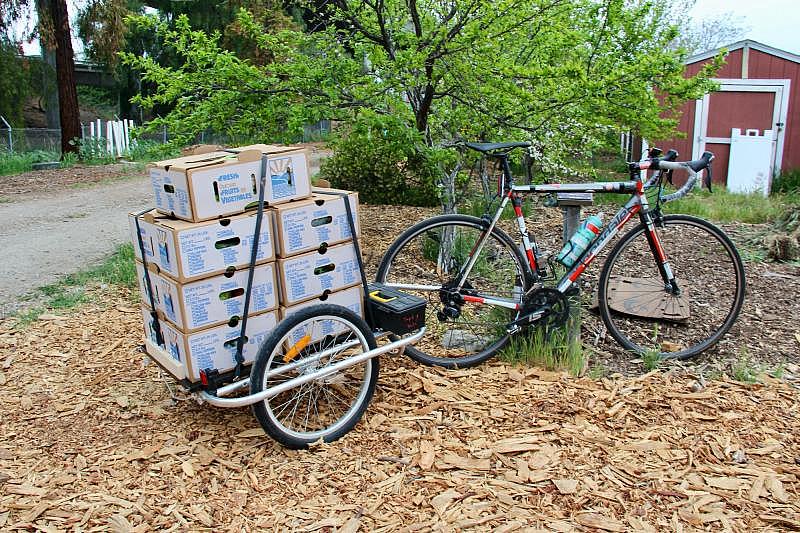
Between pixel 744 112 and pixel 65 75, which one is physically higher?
pixel 65 75

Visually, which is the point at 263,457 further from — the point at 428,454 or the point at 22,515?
the point at 22,515

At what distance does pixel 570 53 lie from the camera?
573 cm

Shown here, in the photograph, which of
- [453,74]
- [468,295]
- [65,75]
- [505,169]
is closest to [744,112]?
[453,74]

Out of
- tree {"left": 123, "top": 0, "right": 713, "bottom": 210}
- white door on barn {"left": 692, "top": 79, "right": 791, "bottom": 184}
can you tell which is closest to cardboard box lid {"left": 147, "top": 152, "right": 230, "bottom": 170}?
tree {"left": 123, "top": 0, "right": 713, "bottom": 210}

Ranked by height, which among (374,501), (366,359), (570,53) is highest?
(570,53)

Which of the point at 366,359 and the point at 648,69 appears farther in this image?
the point at 648,69

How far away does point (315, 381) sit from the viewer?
3.50 metres

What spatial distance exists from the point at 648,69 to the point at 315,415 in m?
3.23

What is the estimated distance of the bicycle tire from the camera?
307cm

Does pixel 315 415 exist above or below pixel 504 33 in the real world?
below

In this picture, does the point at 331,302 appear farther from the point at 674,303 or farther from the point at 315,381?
the point at 674,303

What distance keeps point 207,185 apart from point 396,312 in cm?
113

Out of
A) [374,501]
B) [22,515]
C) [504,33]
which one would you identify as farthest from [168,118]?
[374,501]

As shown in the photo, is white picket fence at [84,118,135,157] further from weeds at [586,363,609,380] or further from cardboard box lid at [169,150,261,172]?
weeds at [586,363,609,380]
